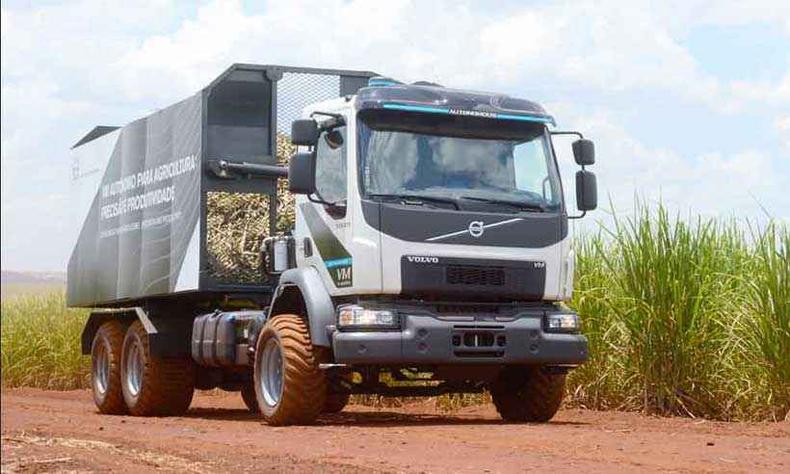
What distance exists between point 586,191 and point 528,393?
216cm

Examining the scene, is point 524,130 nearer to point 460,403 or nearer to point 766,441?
point 766,441

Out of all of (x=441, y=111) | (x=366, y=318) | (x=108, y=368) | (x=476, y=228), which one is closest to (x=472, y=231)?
(x=476, y=228)

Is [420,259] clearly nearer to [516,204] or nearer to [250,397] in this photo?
[516,204]

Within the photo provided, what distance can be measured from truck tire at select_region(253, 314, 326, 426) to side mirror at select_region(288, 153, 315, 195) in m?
1.30

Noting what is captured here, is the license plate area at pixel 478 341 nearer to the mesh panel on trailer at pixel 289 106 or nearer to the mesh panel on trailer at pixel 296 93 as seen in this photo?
the mesh panel on trailer at pixel 289 106

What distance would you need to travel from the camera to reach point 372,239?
12.6 m

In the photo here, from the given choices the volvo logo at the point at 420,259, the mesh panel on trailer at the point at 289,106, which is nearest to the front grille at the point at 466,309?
the volvo logo at the point at 420,259

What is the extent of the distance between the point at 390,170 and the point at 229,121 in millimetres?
2915

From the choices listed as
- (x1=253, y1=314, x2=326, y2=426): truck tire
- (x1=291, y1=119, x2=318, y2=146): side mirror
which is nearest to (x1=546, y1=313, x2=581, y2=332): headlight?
(x1=253, y1=314, x2=326, y2=426): truck tire

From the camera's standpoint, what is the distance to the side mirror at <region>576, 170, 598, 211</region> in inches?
525

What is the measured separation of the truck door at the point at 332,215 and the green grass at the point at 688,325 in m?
3.18

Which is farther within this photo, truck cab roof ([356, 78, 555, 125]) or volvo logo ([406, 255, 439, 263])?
truck cab roof ([356, 78, 555, 125])

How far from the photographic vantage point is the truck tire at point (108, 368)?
56.8 feet

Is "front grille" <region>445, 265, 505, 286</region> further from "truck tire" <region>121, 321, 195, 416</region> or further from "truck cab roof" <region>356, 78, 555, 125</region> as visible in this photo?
"truck tire" <region>121, 321, 195, 416</region>
